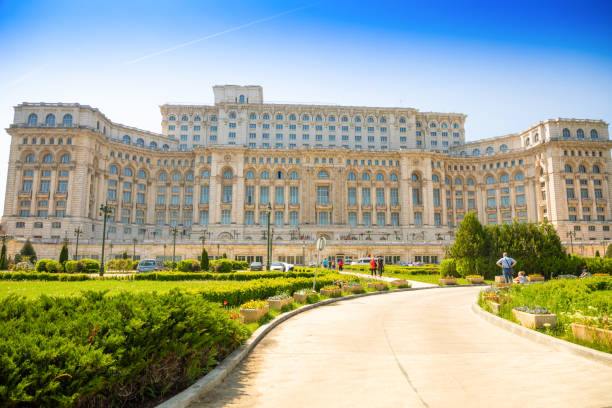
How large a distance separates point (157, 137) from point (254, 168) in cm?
2428

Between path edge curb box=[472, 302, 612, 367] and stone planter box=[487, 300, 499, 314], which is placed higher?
stone planter box=[487, 300, 499, 314]

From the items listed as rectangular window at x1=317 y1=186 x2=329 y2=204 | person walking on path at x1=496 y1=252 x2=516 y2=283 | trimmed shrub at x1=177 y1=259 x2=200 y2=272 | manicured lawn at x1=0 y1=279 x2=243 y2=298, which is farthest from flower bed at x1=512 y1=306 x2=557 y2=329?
rectangular window at x1=317 y1=186 x2=329 y2=204

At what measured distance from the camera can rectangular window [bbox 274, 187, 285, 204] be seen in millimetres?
86375

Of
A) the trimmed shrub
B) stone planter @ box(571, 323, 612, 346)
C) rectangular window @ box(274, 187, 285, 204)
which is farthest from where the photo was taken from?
rectangular window @ box(274, 187, 285, 204)

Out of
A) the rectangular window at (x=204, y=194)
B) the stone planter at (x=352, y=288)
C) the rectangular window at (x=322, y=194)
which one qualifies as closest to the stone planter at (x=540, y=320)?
the stone planter at (x=352, y=288)

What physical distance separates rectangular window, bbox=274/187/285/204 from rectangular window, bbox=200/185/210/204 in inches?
582

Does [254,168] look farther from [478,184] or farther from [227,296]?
[227,296]

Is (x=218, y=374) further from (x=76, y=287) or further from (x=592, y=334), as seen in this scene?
(x=76, y=287)

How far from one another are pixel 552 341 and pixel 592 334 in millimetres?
918

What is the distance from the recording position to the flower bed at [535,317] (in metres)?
11.2

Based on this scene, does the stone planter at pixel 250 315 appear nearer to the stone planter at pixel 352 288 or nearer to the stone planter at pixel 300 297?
the stone planter at pixel 300 297

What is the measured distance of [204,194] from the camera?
8638cm

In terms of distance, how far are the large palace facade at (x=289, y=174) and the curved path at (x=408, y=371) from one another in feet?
213

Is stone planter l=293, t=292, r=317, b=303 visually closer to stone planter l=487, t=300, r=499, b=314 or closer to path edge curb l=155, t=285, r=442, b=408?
path edge curb l=155, t=285, r=442, b=408
